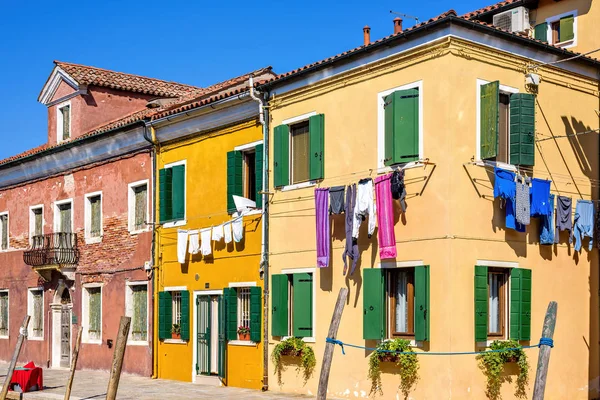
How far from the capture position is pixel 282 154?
18.5 m

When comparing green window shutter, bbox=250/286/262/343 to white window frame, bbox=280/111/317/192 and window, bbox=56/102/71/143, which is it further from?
window, bbox=56/102/71/143

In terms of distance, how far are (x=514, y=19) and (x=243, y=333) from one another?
30.1 feet

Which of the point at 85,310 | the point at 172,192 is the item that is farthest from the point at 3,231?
the point at 172,192

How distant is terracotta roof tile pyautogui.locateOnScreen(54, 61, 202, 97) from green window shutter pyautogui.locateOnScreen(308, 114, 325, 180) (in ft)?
33.6

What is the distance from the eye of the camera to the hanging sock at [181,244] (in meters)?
21.2

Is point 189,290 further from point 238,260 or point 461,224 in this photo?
point 461,224

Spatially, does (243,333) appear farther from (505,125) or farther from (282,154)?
(505,125)

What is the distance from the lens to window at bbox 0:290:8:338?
29.3m

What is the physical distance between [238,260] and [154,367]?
413 centimetres

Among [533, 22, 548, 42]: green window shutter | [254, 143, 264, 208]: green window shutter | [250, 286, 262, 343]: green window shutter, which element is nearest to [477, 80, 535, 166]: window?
[254, 143, 264, 208]: green window shutter

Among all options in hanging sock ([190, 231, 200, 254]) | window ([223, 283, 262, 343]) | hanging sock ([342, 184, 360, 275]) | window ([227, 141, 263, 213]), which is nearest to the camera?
hanging sock ([342, 184, 360, 275])

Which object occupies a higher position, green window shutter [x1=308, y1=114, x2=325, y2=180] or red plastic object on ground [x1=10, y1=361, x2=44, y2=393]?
green window shutter [x1=308, y1=114, x2=325, y2=180]

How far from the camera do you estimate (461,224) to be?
1505 centimetres

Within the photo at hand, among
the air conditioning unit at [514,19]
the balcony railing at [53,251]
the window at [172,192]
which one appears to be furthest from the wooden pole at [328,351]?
the balcony railing at [53,251]
